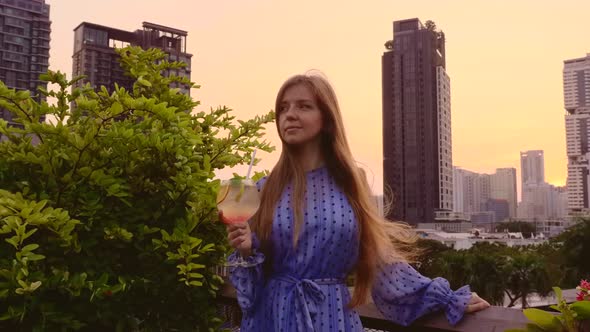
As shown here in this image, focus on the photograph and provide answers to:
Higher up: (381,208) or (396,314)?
(381,208)

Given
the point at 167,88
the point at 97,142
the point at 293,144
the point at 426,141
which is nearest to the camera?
the point at 97,142

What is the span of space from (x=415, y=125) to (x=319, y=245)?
316 ft

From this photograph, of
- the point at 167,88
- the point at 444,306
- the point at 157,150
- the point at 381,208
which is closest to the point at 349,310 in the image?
the point at 444,306

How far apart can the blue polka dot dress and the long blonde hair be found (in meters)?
0.03

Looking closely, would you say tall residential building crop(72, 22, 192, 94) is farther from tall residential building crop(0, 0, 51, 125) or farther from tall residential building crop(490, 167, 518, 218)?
tall residential building crop(490, 167, 518, 218)

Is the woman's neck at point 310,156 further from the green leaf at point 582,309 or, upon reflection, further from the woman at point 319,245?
the green leaf at point 582,309

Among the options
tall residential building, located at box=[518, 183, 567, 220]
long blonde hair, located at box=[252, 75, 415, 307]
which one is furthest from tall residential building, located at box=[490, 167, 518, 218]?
long blonde hair, located at box=[252, 75, 415, 307]

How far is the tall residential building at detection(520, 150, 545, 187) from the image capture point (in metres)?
185

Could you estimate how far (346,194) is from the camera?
2.19m

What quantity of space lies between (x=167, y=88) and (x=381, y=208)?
1.12m

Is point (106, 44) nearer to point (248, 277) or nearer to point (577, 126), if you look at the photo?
point (248, 277)

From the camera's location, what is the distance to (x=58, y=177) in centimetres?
192

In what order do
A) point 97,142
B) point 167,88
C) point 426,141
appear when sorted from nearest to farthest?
point 97,142 → point 167,88 → point 426,141

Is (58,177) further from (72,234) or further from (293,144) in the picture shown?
(293,144)
